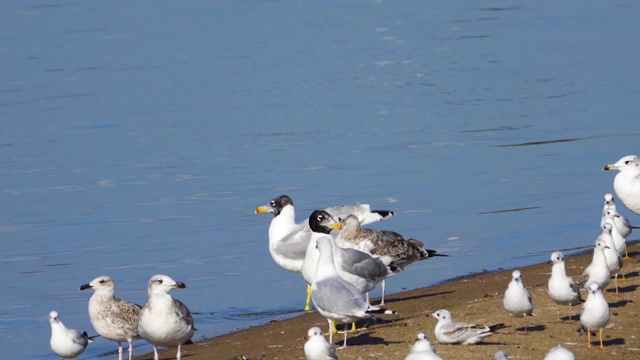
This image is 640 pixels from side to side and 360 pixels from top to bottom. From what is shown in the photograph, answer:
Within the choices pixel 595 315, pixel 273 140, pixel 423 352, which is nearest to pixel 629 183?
pixel 595 315

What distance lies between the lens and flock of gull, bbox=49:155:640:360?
1110 cm

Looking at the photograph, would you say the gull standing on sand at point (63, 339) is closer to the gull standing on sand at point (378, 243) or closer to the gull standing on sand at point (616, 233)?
the gull standing on sand at point (378, 243)

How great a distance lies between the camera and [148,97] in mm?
30844

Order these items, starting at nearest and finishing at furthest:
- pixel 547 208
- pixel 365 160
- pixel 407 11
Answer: pixel 547 208
pixel 365 160
pixel 407 11

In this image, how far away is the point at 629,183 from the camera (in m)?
16.4

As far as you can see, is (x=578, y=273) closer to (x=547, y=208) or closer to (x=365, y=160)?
(x=547, y=208)

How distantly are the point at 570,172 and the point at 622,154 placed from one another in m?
1.18

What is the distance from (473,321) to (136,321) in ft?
10.4

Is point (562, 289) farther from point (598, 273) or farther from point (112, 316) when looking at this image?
point (112, 316)

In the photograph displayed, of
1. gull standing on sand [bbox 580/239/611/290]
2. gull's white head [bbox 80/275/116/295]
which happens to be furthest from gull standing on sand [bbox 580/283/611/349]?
gull's white head [bbox 80/275/116/295]

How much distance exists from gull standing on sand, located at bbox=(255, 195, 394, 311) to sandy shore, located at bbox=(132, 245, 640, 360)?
84 cm

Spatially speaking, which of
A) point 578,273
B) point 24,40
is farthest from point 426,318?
point 24,40

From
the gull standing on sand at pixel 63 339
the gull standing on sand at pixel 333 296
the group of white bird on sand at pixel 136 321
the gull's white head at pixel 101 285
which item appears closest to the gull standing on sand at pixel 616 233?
the gull standing on sand at pixel 333 296

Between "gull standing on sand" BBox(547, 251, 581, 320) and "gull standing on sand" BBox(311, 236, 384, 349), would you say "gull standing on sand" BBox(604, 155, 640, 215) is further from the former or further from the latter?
"gull standing on sand" BBox(311, 236, 384, 349)
